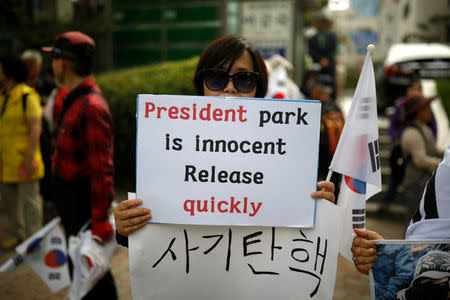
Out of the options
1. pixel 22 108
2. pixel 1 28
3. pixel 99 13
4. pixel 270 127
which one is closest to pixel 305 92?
pixel 22 108

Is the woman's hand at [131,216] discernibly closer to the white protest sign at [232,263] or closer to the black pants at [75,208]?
the white protest sign at [232,263]

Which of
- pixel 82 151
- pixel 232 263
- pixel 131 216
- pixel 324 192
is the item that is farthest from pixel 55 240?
pixel 324 192

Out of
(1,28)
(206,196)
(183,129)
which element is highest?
(1,28)

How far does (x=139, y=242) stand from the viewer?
63.5 inches

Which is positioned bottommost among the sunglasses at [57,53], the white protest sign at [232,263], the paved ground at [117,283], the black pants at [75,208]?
the paved ground at [117,283]

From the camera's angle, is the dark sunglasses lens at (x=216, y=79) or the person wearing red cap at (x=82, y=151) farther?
→ the person wearing red cap at (x=82, y=151)

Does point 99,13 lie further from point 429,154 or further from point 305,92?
point 429,154

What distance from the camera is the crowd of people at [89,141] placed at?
185 centimetres

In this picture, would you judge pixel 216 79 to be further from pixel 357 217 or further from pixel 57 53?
pixel 57 53

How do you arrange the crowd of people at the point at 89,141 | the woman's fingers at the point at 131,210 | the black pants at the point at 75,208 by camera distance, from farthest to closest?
the black pants at the point at 75,208 < the crowd of people at the point at 89,141 < the woman's fingers at the point at 131,210

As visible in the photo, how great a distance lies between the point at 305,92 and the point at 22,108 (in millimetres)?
4053

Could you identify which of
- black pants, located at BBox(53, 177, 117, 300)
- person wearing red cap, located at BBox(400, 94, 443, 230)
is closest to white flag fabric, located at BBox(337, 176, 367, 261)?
black pants, located at BBox(53, 177, 117, 300)

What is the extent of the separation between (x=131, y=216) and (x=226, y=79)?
71cm

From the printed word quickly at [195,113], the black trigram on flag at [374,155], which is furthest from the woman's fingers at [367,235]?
the printed word quickly at [195,113]
